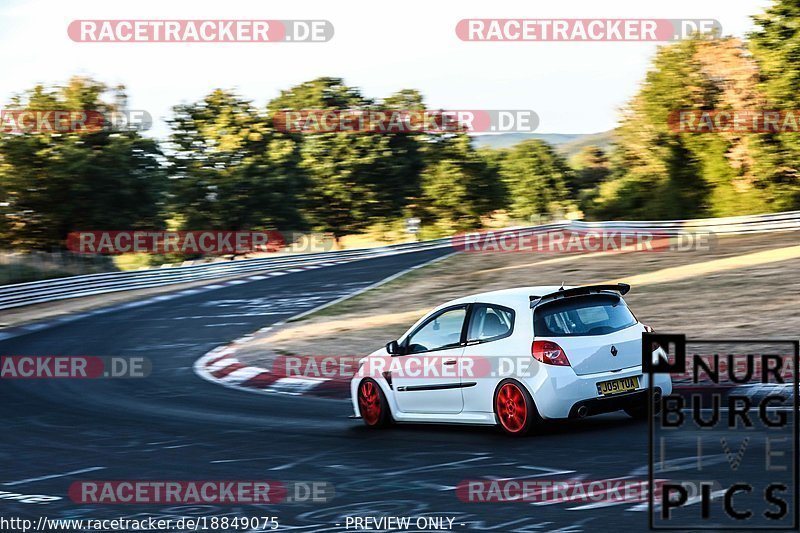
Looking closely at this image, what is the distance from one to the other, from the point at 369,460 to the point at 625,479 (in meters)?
2.51

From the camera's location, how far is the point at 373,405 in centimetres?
1105

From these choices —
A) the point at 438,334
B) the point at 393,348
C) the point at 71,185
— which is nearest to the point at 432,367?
the point at 438,334

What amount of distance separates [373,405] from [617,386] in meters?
2.76

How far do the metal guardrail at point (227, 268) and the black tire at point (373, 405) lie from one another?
23022 mm

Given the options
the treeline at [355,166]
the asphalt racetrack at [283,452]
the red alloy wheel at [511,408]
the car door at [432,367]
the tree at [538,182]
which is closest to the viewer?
the asphalt racetrack at [283,452]

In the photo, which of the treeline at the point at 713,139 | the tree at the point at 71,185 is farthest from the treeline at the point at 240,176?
the treeline at the point at 713,139

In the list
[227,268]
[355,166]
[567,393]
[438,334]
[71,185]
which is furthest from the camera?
[355,166]

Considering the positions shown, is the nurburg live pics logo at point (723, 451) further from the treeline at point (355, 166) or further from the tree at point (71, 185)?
the tree at point (71, 185)

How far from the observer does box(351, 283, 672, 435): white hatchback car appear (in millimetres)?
9391

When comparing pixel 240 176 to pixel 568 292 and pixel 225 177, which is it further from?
pixel 568 292

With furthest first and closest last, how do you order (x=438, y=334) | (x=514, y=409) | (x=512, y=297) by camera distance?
1. (x=438, y=334)
2. (x=512, y=297)
3. (x=514, y=409)

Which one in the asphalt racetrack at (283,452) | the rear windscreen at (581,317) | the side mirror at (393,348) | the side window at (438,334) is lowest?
the asphalt racetrack at (283,452)

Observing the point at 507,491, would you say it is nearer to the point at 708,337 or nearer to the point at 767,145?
the point at 708,337

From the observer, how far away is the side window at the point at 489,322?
32.3ft
